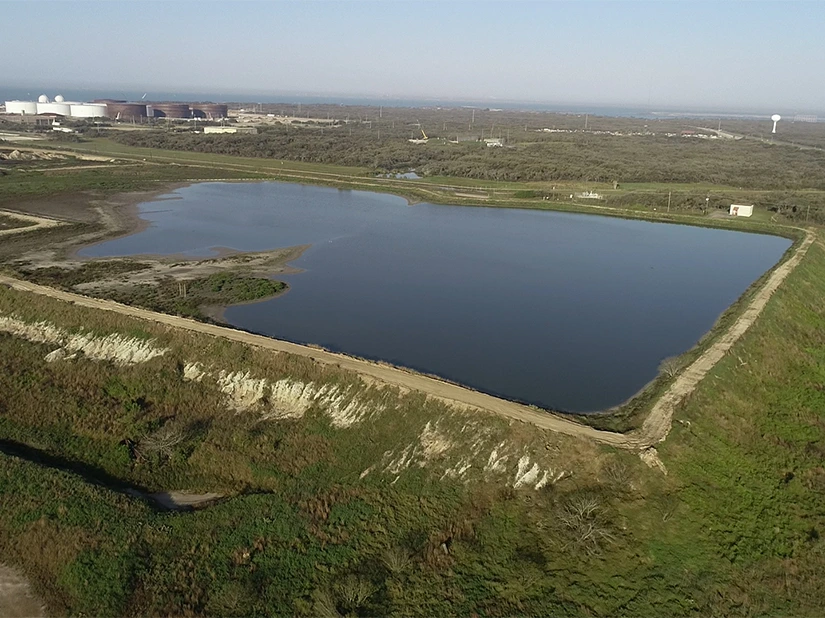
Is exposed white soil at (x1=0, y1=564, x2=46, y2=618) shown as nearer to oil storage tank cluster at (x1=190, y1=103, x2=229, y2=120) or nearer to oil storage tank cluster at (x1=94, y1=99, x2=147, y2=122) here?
oil storage tank cluster at (x1=94, y1=99, x2=147, y2=122)

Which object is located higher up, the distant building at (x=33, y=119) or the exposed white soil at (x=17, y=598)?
the distant building at (x=33, y=119)

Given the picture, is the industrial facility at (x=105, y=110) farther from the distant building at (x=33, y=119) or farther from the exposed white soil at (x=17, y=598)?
the exposed white soil at (x=17, y=598)

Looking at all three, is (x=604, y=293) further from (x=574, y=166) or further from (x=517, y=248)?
(x=574, y=166)

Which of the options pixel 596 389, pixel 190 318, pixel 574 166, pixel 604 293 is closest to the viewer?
pixel 596 389

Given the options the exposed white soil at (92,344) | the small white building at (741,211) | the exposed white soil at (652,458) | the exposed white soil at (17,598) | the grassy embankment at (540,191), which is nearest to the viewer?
the exposed white soil at (17,598)

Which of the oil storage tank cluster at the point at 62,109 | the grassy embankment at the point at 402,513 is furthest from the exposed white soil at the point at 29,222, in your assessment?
the oil storage tank cluster at the point at 62,109

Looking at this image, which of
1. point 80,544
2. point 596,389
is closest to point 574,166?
point 596,389
